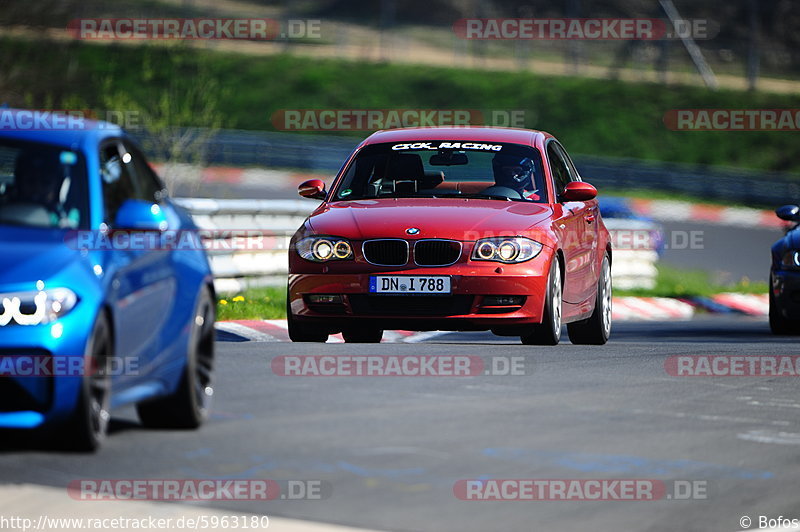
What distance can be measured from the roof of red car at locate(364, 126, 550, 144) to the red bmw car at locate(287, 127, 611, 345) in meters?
0.19

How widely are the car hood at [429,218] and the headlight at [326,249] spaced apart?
5 centimetres

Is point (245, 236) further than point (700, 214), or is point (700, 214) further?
point (700, 214)

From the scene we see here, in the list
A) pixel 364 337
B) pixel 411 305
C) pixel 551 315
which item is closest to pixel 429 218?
pixel 411 305

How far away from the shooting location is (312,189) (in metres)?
13.1

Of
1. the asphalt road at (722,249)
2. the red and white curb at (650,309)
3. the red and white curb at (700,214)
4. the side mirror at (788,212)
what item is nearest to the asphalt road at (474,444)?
the side mirror at (788,212)

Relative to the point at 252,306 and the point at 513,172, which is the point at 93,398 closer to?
the point at 513,172

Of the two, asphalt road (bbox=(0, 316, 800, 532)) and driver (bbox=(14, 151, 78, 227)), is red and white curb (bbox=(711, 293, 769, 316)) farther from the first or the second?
driver (bbox=(14, 151, 78, 227))

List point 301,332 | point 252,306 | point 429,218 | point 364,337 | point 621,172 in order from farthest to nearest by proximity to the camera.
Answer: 1. point 621,172
2. point 252,306
3. point 364,337
4. point 301,332
5. point 429,218

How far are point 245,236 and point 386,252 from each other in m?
7.95

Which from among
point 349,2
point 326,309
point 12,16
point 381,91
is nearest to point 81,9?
point 12,16

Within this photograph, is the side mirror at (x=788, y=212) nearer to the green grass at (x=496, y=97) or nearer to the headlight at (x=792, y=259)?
the headlight at (x=792, y=259)

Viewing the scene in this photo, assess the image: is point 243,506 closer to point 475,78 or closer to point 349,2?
point 475,78

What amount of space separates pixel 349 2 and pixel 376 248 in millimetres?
66527

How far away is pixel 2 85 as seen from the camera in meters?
31.3
